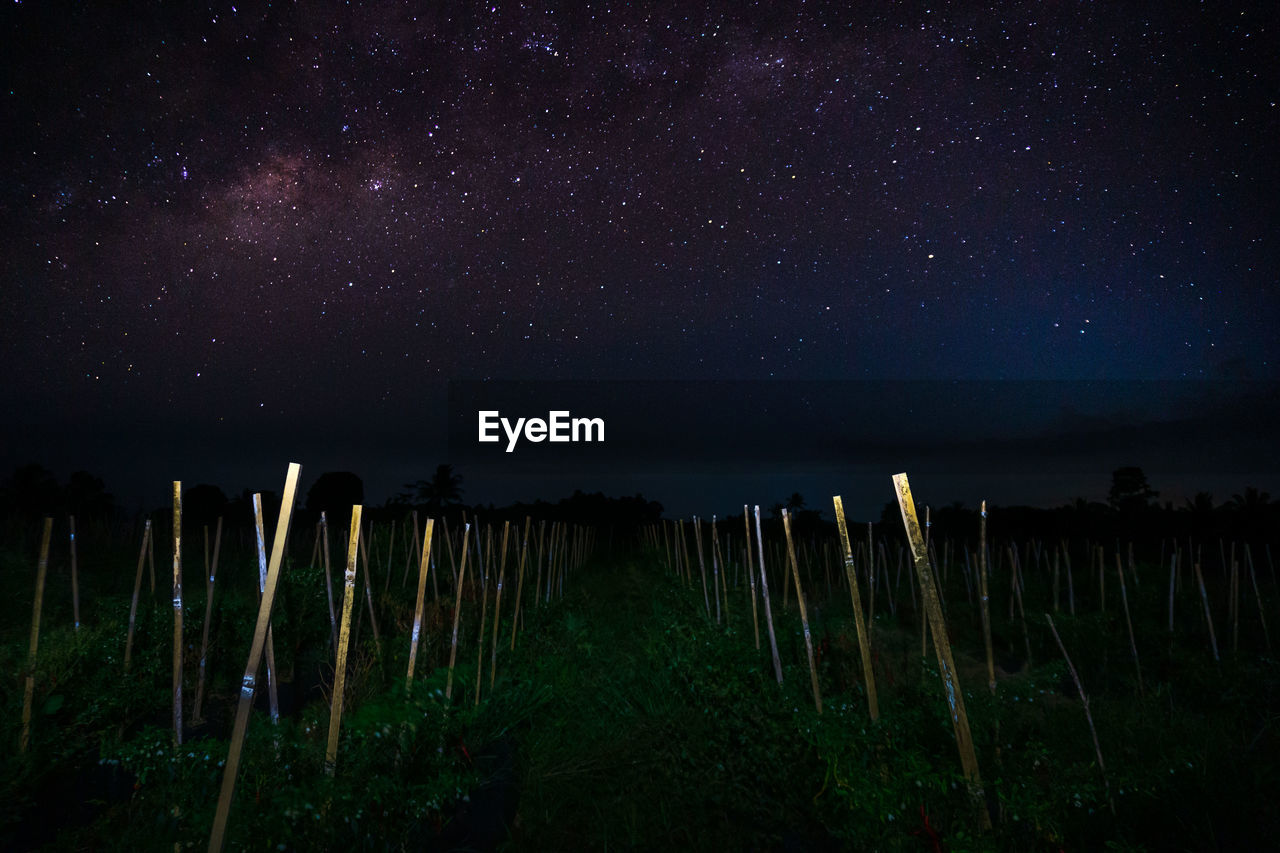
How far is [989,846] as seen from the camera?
3.24m

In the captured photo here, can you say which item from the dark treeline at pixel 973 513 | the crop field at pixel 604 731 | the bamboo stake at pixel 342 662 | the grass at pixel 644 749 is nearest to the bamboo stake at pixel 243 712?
the crop field at pixel 604 731

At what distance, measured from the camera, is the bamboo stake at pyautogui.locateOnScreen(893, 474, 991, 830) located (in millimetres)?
3551

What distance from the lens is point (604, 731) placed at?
21.0ft

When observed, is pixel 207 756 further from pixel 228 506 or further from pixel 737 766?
pixel 228 506

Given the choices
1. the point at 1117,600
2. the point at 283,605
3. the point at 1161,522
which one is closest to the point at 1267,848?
the point at 1117,600

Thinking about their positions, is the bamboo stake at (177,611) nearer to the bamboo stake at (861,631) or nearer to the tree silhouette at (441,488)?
the bamboo stake at (861,631)

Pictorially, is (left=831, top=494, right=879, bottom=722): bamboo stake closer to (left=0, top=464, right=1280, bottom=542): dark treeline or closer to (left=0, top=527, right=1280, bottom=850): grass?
(left=0, top=527, right=1280, bottom=850): grass

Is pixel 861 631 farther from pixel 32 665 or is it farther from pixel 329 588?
pixel 32 665

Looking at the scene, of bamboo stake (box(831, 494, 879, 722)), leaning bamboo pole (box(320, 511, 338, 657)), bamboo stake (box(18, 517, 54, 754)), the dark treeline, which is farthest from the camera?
the dark treeline

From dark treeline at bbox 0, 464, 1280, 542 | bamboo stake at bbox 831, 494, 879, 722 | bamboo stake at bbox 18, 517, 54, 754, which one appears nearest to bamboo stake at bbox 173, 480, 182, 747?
bamboo stake at bbox 18, 517, 54, 754

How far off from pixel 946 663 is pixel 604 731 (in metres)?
4.01

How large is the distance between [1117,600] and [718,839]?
36.1 feet

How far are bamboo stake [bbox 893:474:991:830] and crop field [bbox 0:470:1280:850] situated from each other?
0.02m

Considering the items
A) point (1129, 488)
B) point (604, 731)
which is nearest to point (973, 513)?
point (1129, 488)
